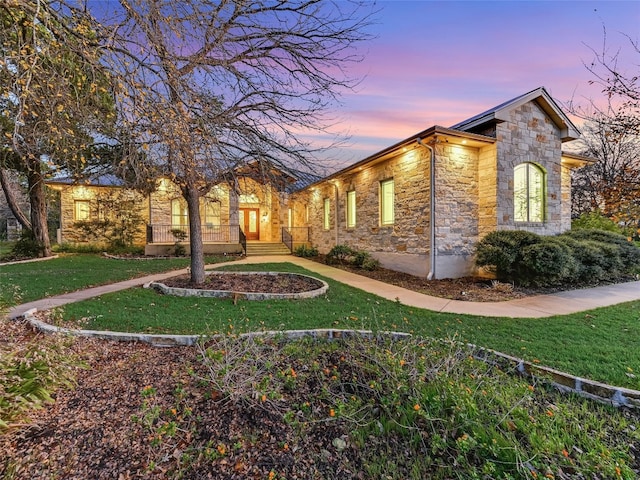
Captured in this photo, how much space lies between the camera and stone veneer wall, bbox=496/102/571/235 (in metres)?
8.72

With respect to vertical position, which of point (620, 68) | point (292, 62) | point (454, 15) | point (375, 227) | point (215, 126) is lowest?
point (375, 227)

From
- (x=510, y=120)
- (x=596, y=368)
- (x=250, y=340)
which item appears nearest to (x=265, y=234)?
(x=510, y=120)

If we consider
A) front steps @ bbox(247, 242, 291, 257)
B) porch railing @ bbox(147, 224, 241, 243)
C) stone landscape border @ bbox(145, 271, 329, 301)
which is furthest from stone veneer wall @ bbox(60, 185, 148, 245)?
stone landscape border @ bbox(145, 271, 329, 301)

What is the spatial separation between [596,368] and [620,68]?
4.63m

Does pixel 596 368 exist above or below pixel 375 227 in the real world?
below

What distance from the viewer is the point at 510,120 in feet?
29.3

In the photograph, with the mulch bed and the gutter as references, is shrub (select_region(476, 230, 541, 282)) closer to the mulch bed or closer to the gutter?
the gutter

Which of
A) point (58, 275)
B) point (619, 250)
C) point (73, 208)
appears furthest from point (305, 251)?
point (73, 208)

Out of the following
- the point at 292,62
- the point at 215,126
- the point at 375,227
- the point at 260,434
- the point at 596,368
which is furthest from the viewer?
the point at 375,227

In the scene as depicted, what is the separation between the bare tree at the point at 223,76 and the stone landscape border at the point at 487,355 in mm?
2184

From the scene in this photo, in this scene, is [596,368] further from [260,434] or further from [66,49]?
[66,49]

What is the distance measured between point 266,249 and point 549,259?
40.6 feet

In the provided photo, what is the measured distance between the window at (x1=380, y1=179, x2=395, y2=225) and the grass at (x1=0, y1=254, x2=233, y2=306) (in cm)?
759

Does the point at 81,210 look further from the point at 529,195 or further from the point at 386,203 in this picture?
the point at 529,195
